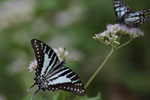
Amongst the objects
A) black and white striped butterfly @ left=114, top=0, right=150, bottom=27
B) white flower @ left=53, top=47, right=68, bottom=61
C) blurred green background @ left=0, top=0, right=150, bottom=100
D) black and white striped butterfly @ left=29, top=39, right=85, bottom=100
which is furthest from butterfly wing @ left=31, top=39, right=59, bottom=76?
blurred green background @ left=0, top=0, right=150, bottom=100

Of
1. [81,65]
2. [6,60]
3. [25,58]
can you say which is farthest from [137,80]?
[6,60]

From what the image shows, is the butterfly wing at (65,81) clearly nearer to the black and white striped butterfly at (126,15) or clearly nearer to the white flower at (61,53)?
the white flower at (61,53)

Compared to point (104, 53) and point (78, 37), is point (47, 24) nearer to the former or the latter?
point (78, 37)

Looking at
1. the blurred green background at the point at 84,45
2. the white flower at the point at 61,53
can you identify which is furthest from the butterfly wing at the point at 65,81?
the blurred green background at the point at 84,45

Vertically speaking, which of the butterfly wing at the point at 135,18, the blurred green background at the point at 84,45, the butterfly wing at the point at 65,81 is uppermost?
the butterfly wing at the point at 135,18

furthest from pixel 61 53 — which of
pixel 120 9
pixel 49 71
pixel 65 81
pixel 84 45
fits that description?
pixel 84 45

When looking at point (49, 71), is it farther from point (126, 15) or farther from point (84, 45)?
point (84, 45)

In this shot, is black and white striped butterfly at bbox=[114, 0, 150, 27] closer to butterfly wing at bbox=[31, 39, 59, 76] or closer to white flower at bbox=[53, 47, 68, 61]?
white flower at bbox=[53, 47, 68, 61]
